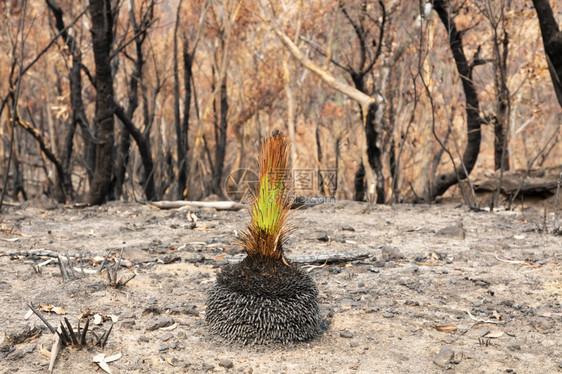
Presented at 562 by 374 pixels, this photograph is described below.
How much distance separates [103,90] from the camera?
789cm

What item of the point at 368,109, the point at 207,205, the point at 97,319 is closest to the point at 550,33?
the point at 368,109

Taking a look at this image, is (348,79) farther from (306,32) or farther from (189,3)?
(189,3)

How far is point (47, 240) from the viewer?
18.8 ft

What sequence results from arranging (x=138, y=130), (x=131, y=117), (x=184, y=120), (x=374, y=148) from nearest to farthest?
1. (x=374, y=148)
2. (x=138, y=130)
3. (x=131, y=117)
4. (x=184, y=120)

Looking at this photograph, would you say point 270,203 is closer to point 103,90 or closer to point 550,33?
point 550,33

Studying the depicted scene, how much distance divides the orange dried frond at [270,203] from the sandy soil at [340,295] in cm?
65

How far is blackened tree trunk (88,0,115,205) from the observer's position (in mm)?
7590

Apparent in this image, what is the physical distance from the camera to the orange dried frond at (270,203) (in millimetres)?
3094

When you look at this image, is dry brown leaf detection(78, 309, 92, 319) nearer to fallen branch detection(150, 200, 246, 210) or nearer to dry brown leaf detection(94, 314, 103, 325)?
dry brown leaf detection(94, 314, 103, 325)

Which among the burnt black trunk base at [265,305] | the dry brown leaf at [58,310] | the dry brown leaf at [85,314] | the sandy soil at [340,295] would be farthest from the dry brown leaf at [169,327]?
the dry brown leaf at [58,310]

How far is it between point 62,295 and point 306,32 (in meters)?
11.4

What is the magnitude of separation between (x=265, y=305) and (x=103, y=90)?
570 cm

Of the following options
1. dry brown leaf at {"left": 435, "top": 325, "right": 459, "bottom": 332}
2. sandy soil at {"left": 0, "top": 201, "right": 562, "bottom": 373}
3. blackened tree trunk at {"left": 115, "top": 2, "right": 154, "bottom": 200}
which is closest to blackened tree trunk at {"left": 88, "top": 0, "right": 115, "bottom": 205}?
blackened tree trunk at {"left": 115, "top": 2, "right": 154, "bottom": 200}

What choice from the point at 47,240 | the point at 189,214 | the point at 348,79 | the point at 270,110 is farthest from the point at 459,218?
the point at 270,110
